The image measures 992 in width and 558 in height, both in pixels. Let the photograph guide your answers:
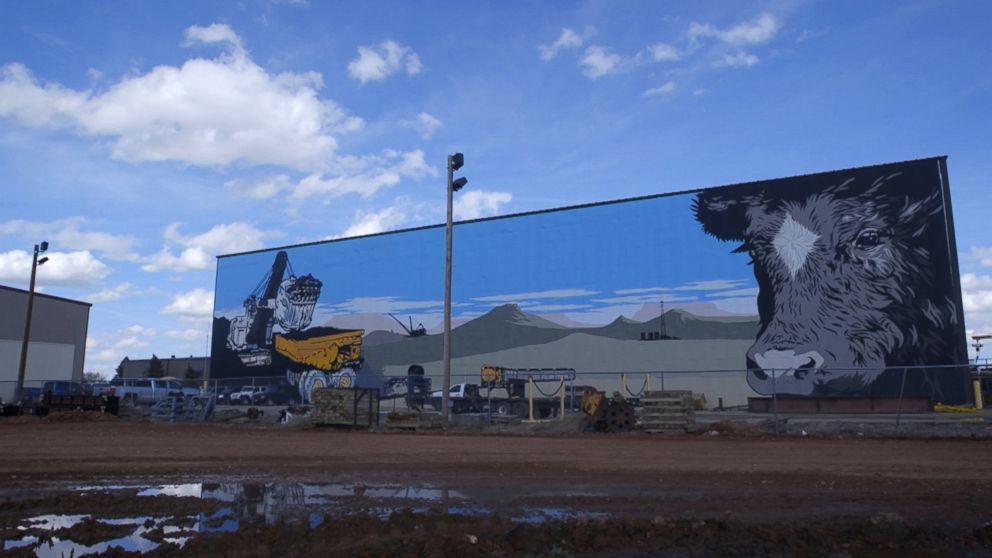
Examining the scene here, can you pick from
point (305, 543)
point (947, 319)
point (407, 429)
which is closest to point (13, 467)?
point (305, 543)

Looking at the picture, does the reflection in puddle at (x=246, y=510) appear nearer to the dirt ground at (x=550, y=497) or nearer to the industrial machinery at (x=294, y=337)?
the dirt ground at (x=550, y=497)

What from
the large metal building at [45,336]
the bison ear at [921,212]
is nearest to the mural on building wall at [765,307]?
the bison ear at [921,212]

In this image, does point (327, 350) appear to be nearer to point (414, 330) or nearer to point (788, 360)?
point (414, 330)

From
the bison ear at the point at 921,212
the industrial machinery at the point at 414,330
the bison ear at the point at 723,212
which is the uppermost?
the bison ear at the point at 723,212

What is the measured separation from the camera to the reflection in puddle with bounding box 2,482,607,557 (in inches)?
285

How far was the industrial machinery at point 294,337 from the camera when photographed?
56562 millimetres

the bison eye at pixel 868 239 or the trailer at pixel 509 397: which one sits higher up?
the bison eye at pixel 868 239

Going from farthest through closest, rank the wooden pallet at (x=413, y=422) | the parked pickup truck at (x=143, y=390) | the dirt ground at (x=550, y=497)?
the parked pickup truck at (x=143, y=390)
the wooden pallet at (x=413, y=422)
the dirt ground at (x=550, y=497)

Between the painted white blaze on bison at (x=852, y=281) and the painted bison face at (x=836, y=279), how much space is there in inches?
1.9

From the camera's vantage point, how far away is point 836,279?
38531mm

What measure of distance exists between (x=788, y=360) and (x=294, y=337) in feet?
120

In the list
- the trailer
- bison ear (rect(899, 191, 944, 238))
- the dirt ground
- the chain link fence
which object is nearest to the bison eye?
bison ear (rect(899, 191, 944, 238))

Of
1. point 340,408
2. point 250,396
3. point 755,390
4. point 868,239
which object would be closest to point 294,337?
point 250,396

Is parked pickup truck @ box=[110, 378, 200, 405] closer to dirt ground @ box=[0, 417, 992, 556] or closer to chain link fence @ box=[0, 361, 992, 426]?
chain link fence @ box=[0, 361, 992, 426]
